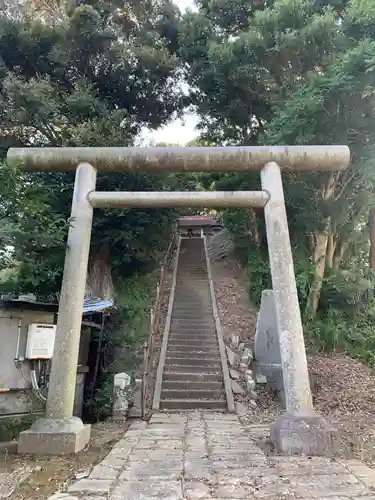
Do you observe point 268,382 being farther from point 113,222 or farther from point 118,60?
point 118,60

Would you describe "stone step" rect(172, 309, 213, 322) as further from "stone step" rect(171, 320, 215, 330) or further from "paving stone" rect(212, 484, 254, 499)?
"paving stone" rect(212, 484, 254, 499)

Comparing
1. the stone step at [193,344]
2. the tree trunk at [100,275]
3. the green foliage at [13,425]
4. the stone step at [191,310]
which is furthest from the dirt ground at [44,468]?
the tree trunk at [100,275]

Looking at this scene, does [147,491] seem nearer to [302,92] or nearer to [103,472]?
[103,472]

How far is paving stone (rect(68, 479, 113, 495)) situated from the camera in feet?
10.4

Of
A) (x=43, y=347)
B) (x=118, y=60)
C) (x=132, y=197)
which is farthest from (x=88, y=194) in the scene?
(x=118, y=60)

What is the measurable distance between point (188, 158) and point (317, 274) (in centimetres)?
653

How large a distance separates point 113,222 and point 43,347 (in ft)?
18.8

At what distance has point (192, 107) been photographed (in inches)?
556

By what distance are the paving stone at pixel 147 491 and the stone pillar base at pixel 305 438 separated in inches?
69.0

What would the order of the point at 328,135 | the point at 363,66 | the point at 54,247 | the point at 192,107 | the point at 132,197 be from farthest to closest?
the point at 192,107 → the point at 328,135 → the point at 363,66 → the point at 132,197 → the point at 54,247

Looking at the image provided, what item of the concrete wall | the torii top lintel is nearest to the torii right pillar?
the torii top lintel

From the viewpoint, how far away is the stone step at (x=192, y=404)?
25.0 feet

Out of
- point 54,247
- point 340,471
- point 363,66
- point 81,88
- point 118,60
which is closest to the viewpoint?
point 340,471

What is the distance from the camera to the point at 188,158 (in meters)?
6.18
